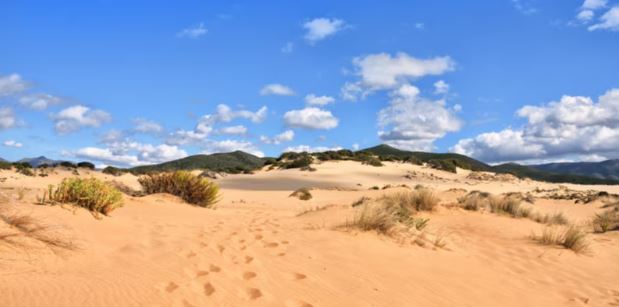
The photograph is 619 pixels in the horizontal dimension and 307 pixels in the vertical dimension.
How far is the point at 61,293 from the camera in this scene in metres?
3.68

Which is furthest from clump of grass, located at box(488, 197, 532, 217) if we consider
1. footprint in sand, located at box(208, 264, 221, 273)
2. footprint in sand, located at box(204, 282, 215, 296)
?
footprint in sand, located at box(204, 282, 215, 296)

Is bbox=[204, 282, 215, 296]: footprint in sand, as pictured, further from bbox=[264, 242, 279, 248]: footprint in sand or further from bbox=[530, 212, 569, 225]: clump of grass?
bbox=[530, 212, 569, 225]: clump of grass

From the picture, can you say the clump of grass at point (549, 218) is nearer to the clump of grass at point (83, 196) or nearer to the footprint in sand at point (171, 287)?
the clump of grass at point (83, 196)

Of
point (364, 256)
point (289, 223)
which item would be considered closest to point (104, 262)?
point (364, 256)

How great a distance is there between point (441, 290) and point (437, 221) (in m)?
5.91

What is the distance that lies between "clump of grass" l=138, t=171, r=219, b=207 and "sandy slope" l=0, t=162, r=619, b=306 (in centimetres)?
342

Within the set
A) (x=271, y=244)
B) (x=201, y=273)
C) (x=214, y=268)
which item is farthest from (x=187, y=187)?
(x=201, y=273)

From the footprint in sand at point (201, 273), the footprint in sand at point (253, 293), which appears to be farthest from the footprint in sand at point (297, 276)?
the footprint in sand at point (201, 273)

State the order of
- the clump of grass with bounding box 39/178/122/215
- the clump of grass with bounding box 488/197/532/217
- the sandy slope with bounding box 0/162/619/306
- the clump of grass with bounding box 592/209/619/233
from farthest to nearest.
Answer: the clump of grass with bounding box 488/197/532/217 < the clump of grass with bounding box 592/209/619/233 < the clump of grass with bounding box 39/178/122/215 < the sandy slope with bounding box 0/162/619/306

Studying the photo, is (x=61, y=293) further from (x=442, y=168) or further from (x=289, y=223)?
(x=442, y=168)

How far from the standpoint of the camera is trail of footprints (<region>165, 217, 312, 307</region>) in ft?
14.1

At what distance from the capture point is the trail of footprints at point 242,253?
431 centimetres

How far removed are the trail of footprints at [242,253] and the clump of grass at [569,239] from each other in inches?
194

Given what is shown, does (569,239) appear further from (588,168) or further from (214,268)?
(588,168)
